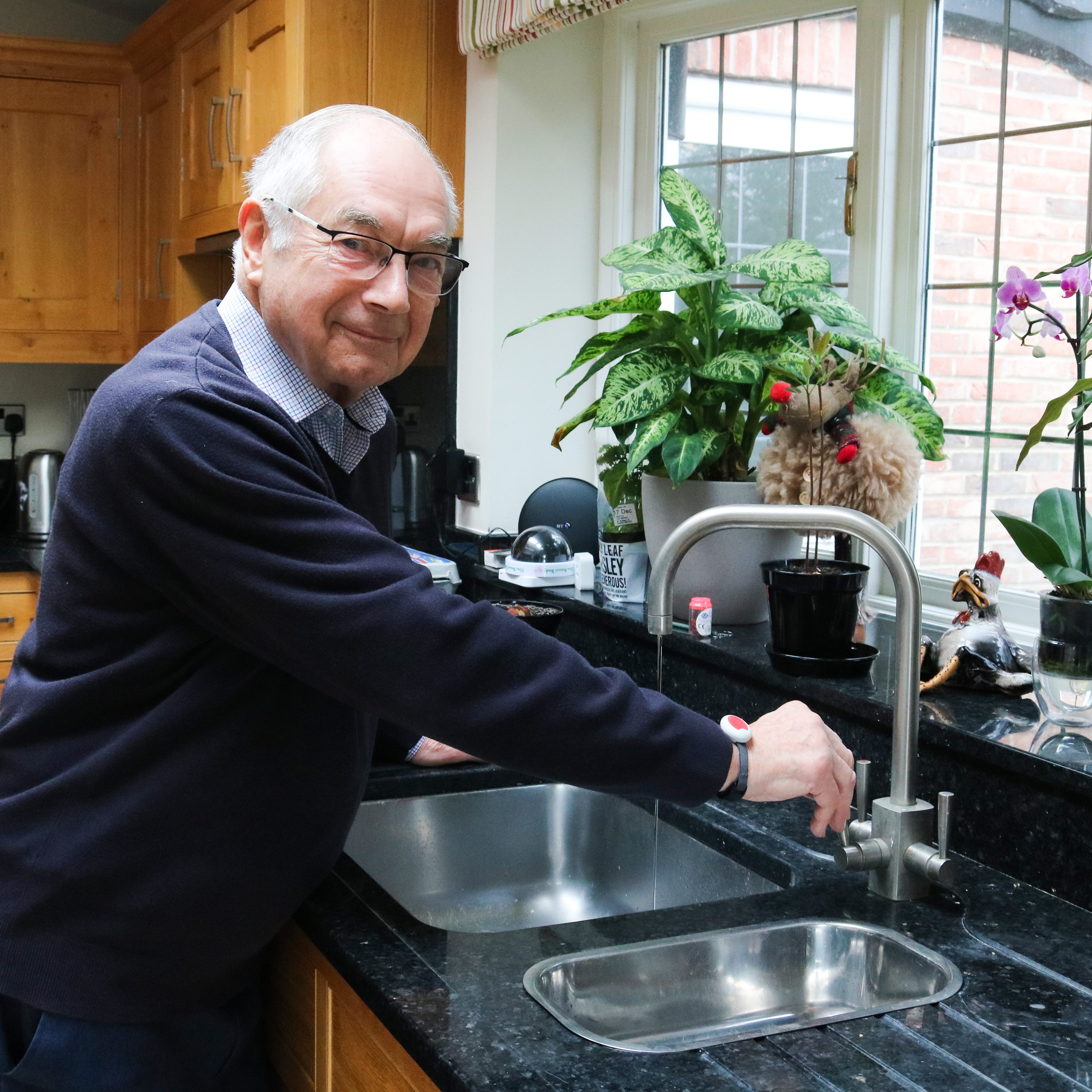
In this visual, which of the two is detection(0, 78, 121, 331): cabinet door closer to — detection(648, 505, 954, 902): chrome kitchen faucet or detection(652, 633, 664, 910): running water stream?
detection(652, 633, 664, 910): running water stream

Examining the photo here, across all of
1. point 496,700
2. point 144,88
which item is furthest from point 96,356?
point 496,700

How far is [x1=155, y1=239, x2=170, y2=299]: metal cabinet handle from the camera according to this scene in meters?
3.29

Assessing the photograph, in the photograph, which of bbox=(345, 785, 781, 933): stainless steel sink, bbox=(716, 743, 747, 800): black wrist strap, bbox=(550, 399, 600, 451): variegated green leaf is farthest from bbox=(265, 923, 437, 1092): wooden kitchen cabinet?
bbox=(550, 399, 600, 451): variegated green leaf

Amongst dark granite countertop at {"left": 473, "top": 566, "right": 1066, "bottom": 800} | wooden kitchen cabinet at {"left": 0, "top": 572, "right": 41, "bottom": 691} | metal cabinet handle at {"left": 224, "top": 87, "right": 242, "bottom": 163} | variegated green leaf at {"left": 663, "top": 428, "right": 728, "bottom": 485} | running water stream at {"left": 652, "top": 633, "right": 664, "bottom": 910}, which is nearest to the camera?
dark granite countertop at {"left": 473, "top": 566, "right": 1066, "bottom": 800}

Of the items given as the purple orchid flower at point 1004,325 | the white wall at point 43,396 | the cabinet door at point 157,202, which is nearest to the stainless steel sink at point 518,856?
the purple orchid flower at point 1004,325

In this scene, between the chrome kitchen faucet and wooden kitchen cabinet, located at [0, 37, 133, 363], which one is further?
wooden kitchen cabinet, located at [0, 37, 133, 363]

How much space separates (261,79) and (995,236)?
58.0 inches

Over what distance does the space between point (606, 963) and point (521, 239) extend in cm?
164

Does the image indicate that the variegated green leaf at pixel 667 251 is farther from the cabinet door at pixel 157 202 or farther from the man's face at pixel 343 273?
the cabinet door at pixel 157 202

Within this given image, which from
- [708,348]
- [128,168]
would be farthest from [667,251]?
[128,168]

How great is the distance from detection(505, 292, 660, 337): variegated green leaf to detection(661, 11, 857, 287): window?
1.39 feet

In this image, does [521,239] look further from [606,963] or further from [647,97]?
[606,963]

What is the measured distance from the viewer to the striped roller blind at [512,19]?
204 centimetres

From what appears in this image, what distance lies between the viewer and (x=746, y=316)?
168 cm
